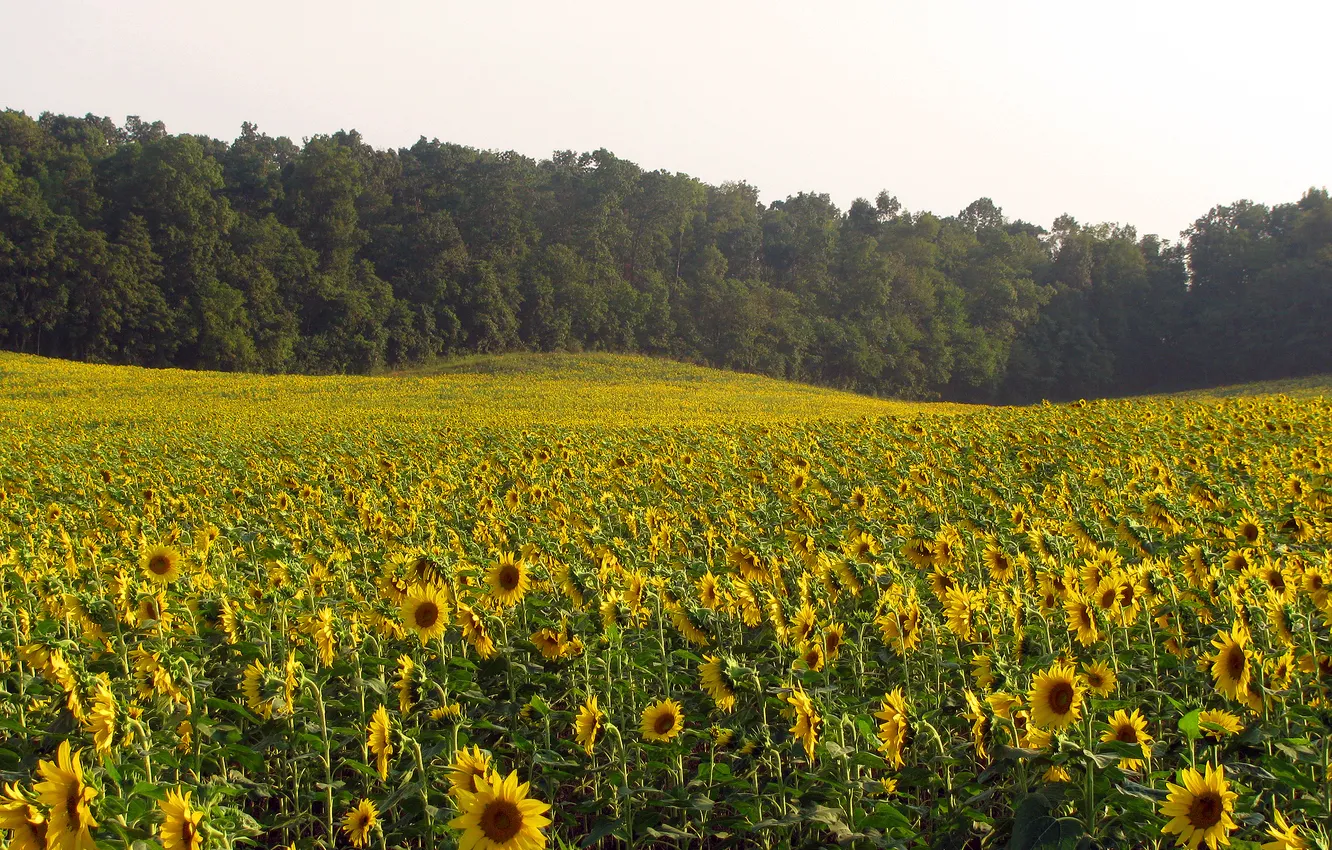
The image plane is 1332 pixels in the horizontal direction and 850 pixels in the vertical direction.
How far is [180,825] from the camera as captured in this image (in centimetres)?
204

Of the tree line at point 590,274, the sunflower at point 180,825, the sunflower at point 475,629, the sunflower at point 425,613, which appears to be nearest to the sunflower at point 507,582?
the sunflower at point 475,629

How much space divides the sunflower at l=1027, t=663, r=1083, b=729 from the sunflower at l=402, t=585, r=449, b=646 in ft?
6.47

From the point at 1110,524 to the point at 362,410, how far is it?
68.1 ft

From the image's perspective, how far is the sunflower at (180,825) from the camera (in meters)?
2.01

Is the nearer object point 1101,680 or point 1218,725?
point 1218,725

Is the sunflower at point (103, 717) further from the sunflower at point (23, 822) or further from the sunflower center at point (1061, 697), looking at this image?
the sunflower center at point (1061, 697)

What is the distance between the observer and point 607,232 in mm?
54312

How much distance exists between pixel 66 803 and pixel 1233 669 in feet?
9.40

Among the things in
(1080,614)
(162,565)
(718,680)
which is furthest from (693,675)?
(162,565)

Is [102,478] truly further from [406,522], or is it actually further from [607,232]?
[607,232]

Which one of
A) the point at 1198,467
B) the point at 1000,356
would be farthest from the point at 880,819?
the point at 1000,356

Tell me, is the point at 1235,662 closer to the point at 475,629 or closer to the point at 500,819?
the point at 500,819

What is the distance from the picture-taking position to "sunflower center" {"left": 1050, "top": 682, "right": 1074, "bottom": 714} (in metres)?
2.48

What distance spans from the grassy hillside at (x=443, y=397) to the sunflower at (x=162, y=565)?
1428 centimetres
